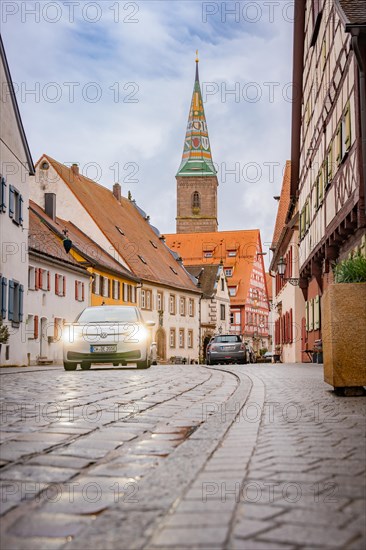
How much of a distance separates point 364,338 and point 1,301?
18534mm

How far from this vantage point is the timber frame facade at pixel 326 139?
17.0 meters

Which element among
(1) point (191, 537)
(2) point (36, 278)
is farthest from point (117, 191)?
(1) point (191, 537)

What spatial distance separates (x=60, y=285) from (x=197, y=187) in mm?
83603

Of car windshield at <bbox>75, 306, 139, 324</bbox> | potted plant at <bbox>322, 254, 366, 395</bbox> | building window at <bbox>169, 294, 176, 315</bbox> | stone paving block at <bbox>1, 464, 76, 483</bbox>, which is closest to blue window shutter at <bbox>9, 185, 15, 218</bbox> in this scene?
car windshield at <bbox>75, 306, 139, 324</bbox>

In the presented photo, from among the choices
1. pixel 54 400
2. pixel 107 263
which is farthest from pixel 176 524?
pixel 107 263

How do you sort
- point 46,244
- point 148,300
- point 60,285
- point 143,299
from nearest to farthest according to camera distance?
point 46,244, point 60,285, point 143,299, point 148,300

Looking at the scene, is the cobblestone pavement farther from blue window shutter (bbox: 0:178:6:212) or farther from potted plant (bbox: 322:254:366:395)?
blue window shutter (bbox: 0:178:6:212)

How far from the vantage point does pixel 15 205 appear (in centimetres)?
2806

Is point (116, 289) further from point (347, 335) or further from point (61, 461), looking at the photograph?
point (61, 461)

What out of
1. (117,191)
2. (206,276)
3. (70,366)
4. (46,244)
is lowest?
(70,366)

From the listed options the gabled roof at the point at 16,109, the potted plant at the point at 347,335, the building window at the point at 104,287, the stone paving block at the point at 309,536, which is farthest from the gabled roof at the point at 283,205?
the stone paving block at the point at 309,536

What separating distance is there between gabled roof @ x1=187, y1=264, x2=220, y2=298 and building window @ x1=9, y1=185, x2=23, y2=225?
4430 centimetres

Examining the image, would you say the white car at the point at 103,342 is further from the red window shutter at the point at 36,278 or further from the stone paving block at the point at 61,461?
the red window shutter at the point at 36,278

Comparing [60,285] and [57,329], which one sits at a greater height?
[60,285]
